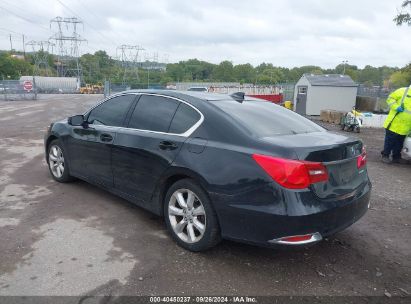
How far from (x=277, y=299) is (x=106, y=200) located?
2928 millimetres

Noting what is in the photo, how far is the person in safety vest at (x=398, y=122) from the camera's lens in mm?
7758

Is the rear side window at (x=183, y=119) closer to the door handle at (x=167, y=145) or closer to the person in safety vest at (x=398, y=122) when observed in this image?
the door handle at (x=167, y=145)

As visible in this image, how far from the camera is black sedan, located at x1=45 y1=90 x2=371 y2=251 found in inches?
121

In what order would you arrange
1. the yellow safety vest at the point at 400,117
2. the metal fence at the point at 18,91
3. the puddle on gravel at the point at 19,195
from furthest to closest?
the metal fence at the point at 18,91 → the yellow safety vest at the point at 400,117 → the puddle on gravel at the point at 19,195

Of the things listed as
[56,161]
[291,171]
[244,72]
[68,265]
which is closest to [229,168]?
[291,171]

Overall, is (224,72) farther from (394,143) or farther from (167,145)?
(167,145)

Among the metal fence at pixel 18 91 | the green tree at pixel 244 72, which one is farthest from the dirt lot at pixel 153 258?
the green tree at pixel 244 72

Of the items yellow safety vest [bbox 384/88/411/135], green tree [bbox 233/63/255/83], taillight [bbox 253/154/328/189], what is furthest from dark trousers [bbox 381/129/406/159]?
green tree [bbox 233/63/255/83]

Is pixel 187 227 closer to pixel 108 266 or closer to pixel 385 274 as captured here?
pixel 108 266

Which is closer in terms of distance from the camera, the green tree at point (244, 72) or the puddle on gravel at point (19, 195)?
the puddle on gravel at point (19, 195)

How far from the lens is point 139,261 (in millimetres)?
3469

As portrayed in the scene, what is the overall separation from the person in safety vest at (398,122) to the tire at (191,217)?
19.7 ft

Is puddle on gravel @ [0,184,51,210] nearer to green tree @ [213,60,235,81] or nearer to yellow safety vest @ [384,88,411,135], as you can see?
yellow safety vest @ [384,88,411,135]

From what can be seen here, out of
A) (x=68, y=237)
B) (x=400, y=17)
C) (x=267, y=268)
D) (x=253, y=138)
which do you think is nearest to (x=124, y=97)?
(x=68, y=237)
